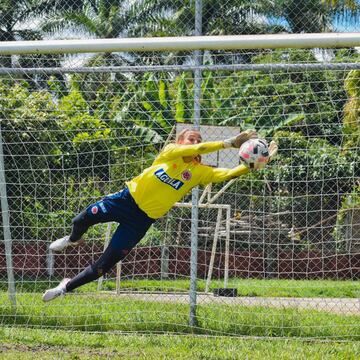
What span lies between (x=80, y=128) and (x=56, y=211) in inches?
43.9

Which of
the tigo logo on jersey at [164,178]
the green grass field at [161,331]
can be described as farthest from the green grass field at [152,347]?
the tigo logo on jersey at [164,178]

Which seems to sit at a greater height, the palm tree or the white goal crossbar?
the palm tree

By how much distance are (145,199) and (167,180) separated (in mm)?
267

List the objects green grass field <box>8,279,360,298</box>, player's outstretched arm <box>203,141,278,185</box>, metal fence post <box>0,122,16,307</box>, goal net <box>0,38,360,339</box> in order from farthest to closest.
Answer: green grass field <box>8,279,360,298</box> < metal fence post <box>0,122,16,307</box> < goal net <box>0,38,360,339</box> < player's outstretched arm <box>203,141,278,185</box>

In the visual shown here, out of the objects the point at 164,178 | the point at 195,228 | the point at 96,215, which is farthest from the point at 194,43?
the point at 195,228

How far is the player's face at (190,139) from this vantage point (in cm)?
720

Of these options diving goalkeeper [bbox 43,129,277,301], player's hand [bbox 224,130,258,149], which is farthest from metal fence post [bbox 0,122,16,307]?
player's hand [bbox 224,130,258,149]

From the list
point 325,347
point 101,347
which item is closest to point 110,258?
point 101,347

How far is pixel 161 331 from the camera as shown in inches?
330

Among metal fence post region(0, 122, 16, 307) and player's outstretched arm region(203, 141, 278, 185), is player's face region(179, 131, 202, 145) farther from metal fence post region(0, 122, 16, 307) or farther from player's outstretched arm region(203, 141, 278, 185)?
metal fence post region(0, 122, 16, 307)

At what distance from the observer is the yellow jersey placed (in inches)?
281

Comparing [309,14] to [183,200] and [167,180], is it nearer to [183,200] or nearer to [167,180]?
[183,200]

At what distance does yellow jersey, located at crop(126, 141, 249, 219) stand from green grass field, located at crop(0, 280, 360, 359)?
134 centimetres

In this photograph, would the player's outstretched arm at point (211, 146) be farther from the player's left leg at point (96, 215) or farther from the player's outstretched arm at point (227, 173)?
the player's left leg at point (96, 215)
